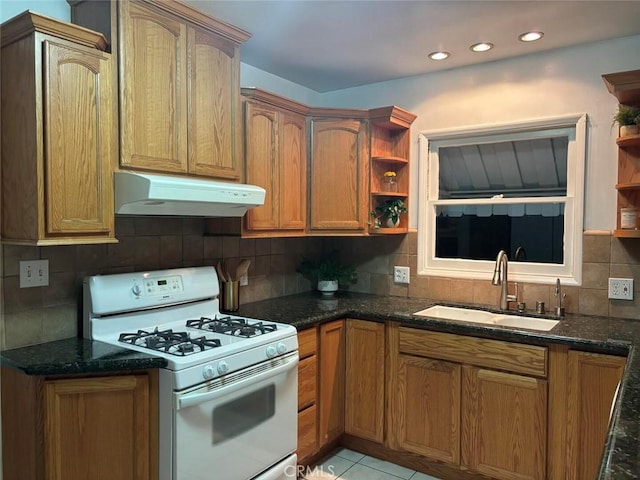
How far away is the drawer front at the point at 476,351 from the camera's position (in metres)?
2.32

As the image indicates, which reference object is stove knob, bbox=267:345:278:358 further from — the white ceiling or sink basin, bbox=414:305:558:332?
the white ceiling

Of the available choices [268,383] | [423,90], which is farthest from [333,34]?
[268,383]

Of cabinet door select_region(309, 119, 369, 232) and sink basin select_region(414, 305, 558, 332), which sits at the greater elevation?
cabinet door select_region(309, 119, 369, 232)

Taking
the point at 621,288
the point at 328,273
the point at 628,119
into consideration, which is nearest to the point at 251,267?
the point at 328,273

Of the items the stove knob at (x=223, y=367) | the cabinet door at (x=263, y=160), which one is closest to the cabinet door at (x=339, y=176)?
the cabinet door at (x=263, y=160)

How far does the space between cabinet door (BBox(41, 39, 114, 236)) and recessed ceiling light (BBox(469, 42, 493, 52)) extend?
194 centimetres

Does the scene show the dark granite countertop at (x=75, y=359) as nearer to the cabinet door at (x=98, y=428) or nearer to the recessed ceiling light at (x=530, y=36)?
the cabinet door at (x=98, y=428)

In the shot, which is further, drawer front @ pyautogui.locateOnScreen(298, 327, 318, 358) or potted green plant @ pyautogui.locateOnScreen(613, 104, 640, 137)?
drawer front @ pyautogui.locateOnScreen(298, 327, 318, 358)

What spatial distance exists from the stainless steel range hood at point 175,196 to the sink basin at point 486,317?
1.23m

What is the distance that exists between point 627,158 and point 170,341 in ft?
8.17

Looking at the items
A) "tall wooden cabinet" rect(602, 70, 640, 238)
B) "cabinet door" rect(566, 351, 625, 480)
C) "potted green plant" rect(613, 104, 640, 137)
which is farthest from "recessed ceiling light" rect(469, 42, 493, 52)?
"cabinet door" rect(566, 351, 625, 480)

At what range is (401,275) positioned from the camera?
3.38 m

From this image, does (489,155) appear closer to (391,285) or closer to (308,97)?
(391,285)

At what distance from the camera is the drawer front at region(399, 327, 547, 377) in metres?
2.32
